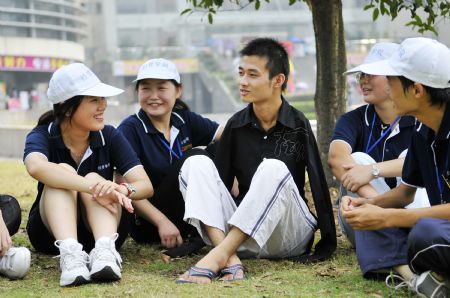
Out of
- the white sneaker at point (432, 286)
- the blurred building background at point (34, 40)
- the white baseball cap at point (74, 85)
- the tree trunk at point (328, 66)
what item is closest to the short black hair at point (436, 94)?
the white sneaker at point (432, 286)

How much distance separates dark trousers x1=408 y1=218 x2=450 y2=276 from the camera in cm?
307

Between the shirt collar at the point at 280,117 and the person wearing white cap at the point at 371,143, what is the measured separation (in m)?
0.27

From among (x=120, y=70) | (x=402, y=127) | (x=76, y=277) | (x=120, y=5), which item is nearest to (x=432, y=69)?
(x=402, y=127)

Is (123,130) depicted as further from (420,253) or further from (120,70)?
(120,70)

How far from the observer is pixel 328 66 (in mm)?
6840

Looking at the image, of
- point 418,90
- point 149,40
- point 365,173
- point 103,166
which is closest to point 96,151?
point 103,166

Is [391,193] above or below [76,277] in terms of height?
above

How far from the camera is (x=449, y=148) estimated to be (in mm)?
3271

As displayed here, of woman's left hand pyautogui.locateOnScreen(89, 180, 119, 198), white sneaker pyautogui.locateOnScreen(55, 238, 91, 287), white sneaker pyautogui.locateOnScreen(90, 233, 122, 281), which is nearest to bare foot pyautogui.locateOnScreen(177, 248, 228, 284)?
white sneaker pyautogui.locateOnScreen(90, 233, 122, 281)

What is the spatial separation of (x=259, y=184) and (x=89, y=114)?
1.05 meters

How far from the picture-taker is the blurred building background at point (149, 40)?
46.8m

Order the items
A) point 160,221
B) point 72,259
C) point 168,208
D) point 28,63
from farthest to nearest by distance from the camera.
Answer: point 28,63 → point 168,208 → point 160,221 → point 72,259

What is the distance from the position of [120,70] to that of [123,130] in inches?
1834

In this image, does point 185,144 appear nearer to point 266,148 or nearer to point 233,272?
point 266,148
